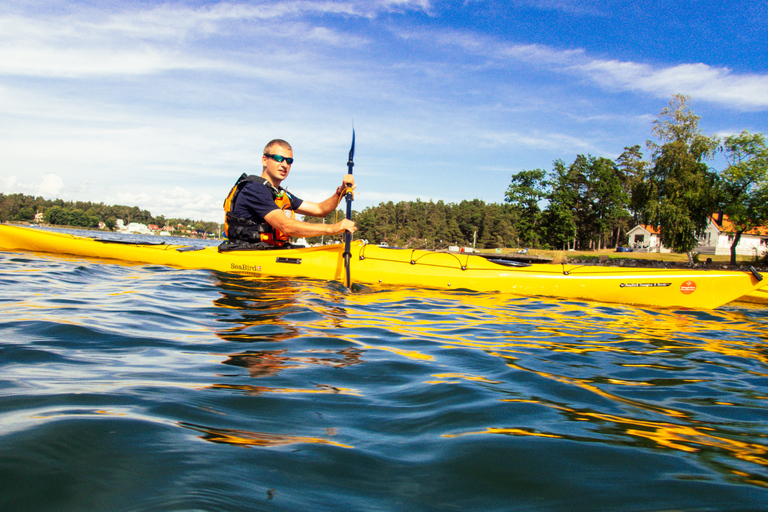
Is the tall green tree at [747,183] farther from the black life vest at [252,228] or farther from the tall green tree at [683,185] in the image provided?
the black life vest at [252,228]

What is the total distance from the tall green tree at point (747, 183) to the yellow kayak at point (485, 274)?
32.5 metres

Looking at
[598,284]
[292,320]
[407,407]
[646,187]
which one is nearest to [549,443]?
[407,407]

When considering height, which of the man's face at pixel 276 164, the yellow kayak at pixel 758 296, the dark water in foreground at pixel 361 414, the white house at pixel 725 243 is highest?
the white house at pixel 725 243

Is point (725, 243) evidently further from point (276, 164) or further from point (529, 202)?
point (276, 164)

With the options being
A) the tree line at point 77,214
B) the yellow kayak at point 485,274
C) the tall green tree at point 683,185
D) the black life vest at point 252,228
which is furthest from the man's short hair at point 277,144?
the tree line at point 77,214

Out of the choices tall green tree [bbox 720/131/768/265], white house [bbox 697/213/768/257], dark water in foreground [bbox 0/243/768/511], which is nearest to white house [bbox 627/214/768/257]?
white house [bbox 697/213/768/257]

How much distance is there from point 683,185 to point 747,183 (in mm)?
5373

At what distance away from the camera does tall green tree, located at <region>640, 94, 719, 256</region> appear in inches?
1195

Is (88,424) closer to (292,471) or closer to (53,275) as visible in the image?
(292,471)

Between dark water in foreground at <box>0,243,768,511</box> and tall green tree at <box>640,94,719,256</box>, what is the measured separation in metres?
31.4

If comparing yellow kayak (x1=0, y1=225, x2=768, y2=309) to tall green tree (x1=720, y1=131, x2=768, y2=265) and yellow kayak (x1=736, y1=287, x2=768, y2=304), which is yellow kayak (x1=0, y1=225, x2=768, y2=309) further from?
tall green tree (x1=720, y1=131, x2=768, y2=265)

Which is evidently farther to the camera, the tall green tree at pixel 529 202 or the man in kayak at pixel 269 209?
the tall green tree at pixel 529 202

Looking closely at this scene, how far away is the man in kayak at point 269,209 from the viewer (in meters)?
5.90

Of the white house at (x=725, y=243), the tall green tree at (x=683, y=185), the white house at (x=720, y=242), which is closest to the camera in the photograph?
the tall green tree at (x=683, y=185)
